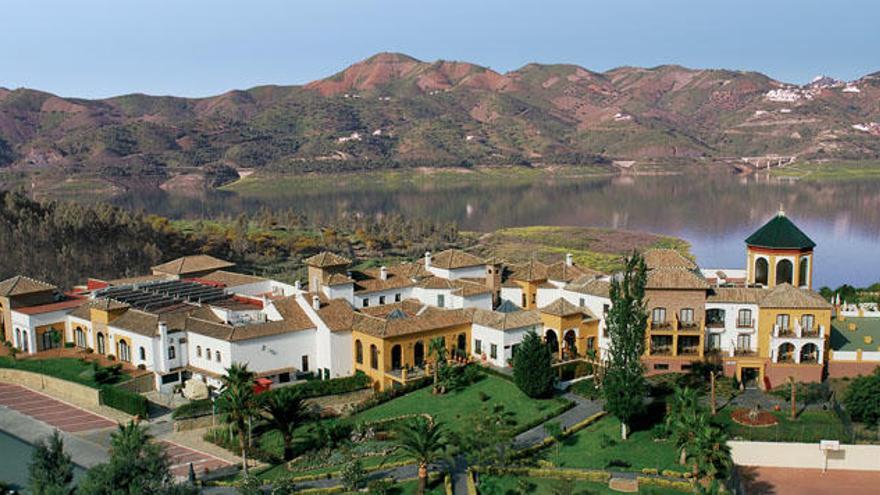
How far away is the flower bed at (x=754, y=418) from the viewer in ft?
76.4

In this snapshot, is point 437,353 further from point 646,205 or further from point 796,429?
point 646,205

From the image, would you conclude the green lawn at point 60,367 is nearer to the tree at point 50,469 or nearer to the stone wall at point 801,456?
the tree at point 50,469

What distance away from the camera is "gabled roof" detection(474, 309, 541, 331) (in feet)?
99.1

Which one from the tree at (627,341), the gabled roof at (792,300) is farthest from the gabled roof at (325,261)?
the gabled roof at (792,300)

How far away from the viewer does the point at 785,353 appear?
28.0m

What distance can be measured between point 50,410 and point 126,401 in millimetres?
3207

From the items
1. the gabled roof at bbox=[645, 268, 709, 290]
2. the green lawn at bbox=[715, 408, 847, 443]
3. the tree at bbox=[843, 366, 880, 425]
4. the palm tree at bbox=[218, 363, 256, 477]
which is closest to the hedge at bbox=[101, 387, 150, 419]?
the palm tree at bbox=[218, 363, 256, 477]

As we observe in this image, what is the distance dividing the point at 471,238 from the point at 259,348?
5318 centimetres

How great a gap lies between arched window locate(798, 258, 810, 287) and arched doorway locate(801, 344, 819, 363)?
16.1 feet

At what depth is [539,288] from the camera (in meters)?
35.3


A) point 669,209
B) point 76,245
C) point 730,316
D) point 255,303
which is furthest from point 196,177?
Result: point 730,316

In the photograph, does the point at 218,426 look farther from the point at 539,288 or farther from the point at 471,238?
the point at 471,238

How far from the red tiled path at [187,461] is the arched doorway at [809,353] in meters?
19.0

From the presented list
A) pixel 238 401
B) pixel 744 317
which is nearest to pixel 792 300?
pixel 744 317
